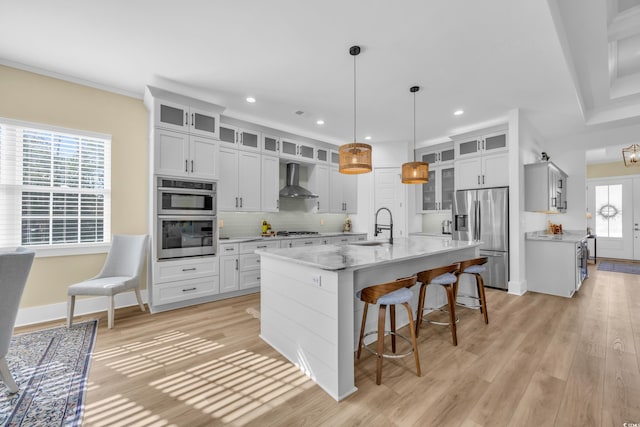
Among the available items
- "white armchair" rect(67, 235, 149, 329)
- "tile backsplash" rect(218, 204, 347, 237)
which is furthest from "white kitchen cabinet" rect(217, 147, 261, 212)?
"white armchair" rect(67, 235, 149, 329)

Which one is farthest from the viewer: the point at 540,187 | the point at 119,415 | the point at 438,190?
the point at 438,190

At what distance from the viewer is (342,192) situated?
6227 millimetres

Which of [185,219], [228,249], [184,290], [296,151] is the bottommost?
[184,290]

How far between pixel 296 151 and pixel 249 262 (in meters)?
2.36

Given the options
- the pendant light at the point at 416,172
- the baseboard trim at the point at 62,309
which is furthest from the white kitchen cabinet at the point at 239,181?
the pendant light at the point at 416,172

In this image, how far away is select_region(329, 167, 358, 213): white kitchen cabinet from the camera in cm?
603

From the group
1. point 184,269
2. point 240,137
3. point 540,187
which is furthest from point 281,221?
point 540,187

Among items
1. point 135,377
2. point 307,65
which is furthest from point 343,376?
point 307,65

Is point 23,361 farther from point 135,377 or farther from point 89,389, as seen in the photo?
point 135,377

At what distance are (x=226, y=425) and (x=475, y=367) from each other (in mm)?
1981

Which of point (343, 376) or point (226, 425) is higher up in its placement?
point (343, 376)

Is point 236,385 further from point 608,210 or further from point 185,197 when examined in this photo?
point 608,210

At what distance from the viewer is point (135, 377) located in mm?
2164

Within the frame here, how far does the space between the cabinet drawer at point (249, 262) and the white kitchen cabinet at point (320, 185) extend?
6.01ft
